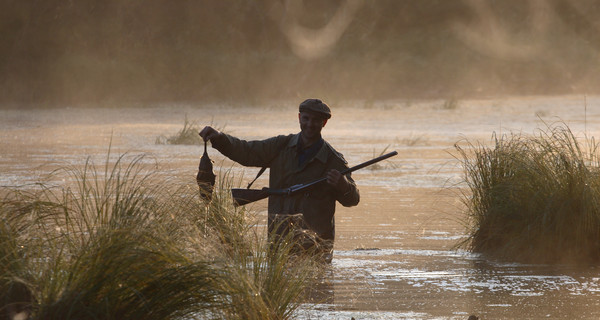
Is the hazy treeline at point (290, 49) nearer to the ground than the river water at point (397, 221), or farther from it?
farther from it

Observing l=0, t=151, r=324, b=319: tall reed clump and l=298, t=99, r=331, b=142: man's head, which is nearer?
l=0, t=151, r=324, b=319: tall reed clump

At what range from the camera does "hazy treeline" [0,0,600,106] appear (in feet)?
162

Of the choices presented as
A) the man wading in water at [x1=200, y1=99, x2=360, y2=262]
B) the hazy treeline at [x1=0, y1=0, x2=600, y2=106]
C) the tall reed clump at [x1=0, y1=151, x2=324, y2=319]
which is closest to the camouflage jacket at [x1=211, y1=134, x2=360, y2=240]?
the man wading in water at [x1=200, y1=99, x2=360, y2=262]

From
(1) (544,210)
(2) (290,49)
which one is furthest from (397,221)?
(2) (290,49)

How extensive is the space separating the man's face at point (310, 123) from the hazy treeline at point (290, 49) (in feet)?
130

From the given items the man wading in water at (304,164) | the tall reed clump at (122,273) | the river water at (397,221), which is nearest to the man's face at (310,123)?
the man wading in water at (304,164)

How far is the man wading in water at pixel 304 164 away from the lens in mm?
5969

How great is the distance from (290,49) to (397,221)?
4617cm

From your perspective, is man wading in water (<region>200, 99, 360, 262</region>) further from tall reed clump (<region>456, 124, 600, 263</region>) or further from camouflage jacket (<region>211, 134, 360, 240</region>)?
tall reed clump (<region>456, 124, 600, 263</region>)

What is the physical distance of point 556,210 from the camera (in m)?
6.89

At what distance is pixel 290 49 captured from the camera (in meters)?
55.2

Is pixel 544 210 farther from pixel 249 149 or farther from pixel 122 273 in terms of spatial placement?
pixel 122 273

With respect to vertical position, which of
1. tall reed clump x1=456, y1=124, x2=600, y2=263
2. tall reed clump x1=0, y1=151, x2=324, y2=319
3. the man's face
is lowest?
tall reed clump x1=0, y1=151, x2=324, y2=319

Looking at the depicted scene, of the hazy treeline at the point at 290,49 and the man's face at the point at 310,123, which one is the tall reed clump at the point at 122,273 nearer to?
the man's face at the point at 310,123
